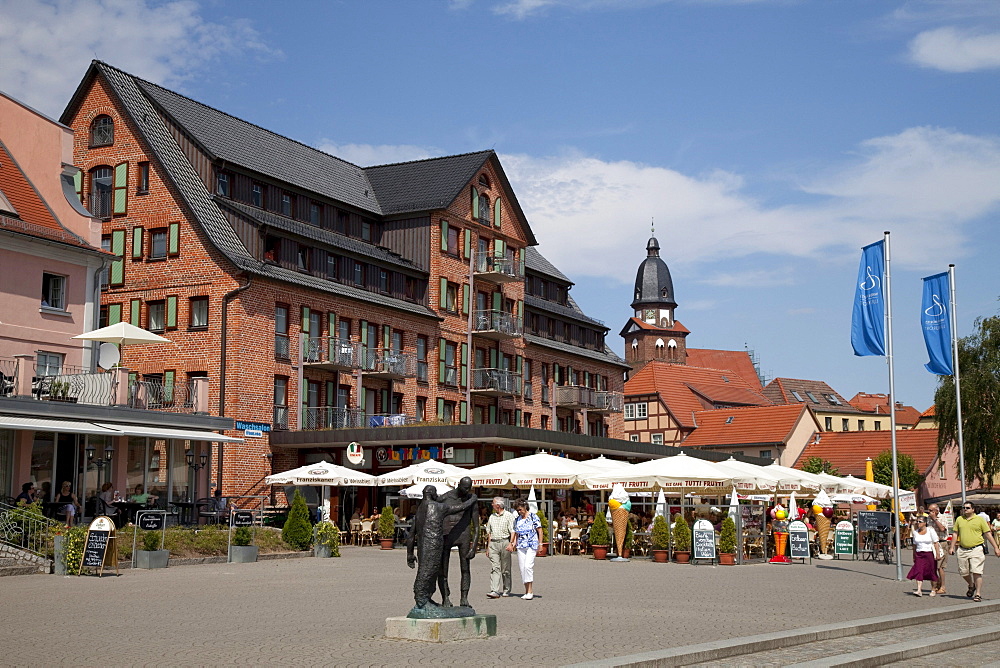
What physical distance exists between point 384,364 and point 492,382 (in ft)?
23.9

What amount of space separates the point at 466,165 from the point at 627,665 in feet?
141

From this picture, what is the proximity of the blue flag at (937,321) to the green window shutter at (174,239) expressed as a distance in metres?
24.0

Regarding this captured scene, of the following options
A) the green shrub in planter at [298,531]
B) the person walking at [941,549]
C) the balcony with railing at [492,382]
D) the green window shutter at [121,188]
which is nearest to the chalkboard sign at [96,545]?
the green shrub in planter at [298,531]

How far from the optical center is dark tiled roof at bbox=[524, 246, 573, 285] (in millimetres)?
59209

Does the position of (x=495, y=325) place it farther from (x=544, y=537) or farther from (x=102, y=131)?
(x=544, y=537)

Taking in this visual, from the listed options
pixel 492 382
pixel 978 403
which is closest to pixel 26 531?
pixel 492 382

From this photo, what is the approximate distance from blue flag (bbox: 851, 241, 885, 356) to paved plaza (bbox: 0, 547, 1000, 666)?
4750mm

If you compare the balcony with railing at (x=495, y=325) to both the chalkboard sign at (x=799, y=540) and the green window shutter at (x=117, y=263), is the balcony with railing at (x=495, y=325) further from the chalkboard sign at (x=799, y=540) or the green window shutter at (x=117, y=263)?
the chalkboard sign at (x=799, y=540)

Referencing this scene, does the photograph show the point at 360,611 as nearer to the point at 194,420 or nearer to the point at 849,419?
the point at 194,420

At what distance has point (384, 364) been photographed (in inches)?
1780

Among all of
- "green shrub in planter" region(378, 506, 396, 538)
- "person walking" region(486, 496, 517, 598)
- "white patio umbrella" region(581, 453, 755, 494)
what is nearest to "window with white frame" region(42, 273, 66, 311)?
"green shrub in planter" region(378, 506, 396, 538)

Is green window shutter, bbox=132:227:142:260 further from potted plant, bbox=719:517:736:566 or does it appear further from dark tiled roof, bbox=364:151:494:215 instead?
potted plant, bbox=719:517:736:566

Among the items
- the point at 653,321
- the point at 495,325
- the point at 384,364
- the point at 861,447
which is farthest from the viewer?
the point at 653,321

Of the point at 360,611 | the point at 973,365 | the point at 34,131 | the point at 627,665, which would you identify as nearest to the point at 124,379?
the point at 34,131
